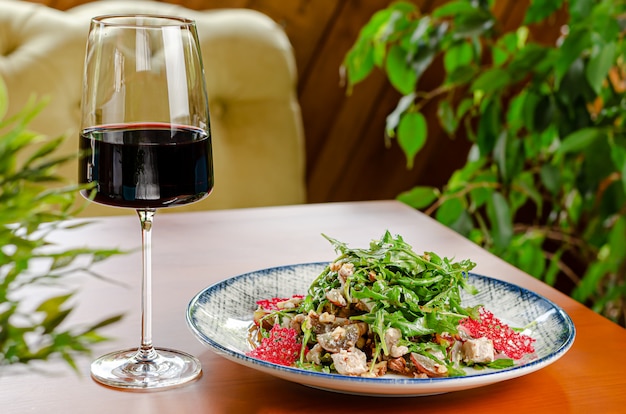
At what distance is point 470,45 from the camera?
1979 millimetres

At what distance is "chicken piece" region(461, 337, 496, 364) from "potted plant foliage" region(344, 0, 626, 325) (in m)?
0.86

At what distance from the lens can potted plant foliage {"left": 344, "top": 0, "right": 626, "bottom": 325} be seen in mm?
1525

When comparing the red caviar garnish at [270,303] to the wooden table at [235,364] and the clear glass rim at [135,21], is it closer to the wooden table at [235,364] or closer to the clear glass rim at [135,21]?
the wooden table at [235,364]

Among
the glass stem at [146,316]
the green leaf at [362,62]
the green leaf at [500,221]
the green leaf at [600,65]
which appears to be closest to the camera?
the glass stem at [146,316]

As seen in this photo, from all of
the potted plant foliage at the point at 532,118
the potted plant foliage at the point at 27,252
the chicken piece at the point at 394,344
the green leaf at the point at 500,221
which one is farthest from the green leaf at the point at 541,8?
the potted plant foliage at the point at 27,252

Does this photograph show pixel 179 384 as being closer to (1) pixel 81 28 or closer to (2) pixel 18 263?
(2) pixel 18 263

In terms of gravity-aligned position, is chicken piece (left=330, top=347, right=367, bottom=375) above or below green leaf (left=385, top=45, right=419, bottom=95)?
below

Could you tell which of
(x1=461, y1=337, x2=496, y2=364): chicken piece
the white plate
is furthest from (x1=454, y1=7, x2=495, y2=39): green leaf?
(x1=461, y1=337, x2=496, y2=364): chicken piece

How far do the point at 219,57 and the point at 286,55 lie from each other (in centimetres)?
17

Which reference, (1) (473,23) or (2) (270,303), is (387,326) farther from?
(1) (473,23)

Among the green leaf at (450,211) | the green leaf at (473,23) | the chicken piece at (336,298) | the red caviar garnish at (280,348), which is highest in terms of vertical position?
the green leaf at (473,23)

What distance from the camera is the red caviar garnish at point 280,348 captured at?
27.8 inches

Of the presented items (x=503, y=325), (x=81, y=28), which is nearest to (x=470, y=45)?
(x=81, y=28)

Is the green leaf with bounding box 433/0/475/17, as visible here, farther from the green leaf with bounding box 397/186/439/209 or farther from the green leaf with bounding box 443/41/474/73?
the green leaf with bounding box 397/186/439/209
